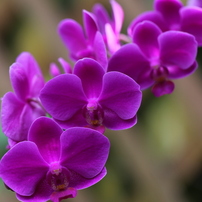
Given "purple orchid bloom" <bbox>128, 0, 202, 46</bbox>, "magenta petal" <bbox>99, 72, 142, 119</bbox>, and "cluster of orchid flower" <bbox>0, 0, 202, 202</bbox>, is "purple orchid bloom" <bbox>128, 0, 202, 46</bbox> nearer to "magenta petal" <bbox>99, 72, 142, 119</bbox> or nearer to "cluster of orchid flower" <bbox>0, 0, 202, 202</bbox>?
"cluster of orchid flower" <bbox>0, 0, 202, 202</bbox>

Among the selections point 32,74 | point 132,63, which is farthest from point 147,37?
point 32,74

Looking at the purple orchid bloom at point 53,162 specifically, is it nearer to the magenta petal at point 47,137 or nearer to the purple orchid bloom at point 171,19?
the magenta petal at point 47,137

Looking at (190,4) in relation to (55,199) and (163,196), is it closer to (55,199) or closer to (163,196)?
(55,199)

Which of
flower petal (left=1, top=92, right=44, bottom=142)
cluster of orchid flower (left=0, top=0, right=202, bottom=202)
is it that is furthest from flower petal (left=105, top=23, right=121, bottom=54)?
flower petal (left=1, top=92, right=44, bottom=142)

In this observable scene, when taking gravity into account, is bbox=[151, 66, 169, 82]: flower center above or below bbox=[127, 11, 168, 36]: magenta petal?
below

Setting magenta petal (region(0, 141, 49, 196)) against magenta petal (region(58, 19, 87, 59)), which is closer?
magenta petal (region(0, 141, 49, 196))
